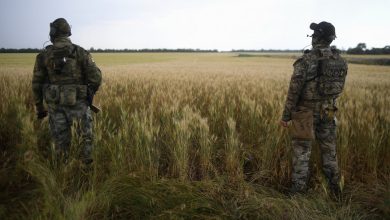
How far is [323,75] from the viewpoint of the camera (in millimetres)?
3518

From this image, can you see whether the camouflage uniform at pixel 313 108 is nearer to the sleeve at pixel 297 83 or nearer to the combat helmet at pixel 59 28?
the sleeve at pixel 297 83

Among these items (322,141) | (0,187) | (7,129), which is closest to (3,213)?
(0,187)

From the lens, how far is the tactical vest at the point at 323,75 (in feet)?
11.5

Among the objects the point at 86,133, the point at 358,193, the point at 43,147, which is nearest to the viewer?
the point at 358,193

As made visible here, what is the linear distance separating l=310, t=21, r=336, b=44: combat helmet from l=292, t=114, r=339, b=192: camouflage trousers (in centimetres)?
86

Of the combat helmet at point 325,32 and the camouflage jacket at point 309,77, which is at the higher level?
the combat helmet at point 325,32

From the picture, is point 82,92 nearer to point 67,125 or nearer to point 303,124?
point 67,125

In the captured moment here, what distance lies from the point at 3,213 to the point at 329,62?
3.55 meters

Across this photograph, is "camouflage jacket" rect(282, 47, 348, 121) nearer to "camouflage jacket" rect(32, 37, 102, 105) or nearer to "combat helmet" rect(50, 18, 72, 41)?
"camouflage jacket" rect(32, 37, 102, 105)

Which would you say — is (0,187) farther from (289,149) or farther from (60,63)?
(289,149)

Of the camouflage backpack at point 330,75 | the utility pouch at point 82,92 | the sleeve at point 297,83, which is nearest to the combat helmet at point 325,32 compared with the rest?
the camouflage backpack at point 330,75

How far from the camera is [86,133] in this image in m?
3.93

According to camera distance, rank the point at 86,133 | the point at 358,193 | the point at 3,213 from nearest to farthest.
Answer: the point at 3,213 → the point at 358,193 → the point at 86,133

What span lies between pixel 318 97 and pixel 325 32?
71 centimetres
